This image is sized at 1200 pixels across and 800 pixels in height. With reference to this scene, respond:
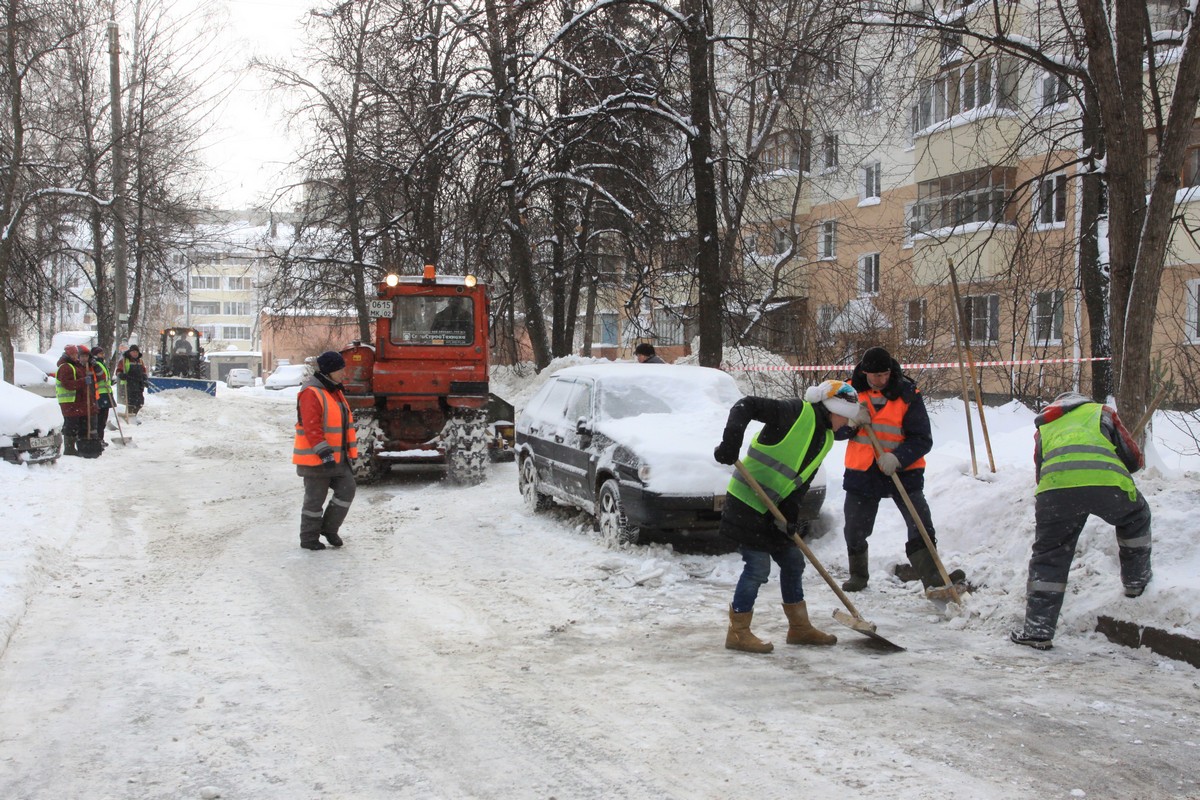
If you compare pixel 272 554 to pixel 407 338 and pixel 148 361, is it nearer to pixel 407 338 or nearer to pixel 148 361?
pixel 407 338

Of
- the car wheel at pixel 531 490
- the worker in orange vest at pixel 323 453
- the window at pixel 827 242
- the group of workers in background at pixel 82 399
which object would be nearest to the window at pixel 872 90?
the car wheel at pixel 531 490

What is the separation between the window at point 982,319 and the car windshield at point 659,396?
27.9 feet

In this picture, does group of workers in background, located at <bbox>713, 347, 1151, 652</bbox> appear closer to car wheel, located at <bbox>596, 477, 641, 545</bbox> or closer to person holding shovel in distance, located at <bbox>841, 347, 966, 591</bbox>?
person holding shovel in distance, located at <bbox>841, 347, 966, 591</bbox>

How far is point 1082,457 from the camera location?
5738 mm

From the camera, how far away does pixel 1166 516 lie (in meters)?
6.43

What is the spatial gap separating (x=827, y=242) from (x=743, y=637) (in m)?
26.4

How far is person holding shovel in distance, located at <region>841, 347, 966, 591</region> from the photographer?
707cm

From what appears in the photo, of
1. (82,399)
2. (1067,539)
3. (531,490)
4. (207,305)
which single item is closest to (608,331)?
(82,399)

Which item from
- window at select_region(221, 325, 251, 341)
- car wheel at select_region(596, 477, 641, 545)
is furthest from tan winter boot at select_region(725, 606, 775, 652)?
window at select_region(221, 325, 251, 341)

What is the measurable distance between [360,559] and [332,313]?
26.9 m

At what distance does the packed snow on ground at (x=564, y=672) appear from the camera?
4.07m

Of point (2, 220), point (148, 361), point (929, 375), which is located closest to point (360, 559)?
point (929, 375)

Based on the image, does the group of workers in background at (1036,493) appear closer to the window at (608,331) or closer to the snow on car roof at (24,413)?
the snow on car roof at (24,413)

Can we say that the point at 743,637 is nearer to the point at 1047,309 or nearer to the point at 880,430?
the point at 880,430
